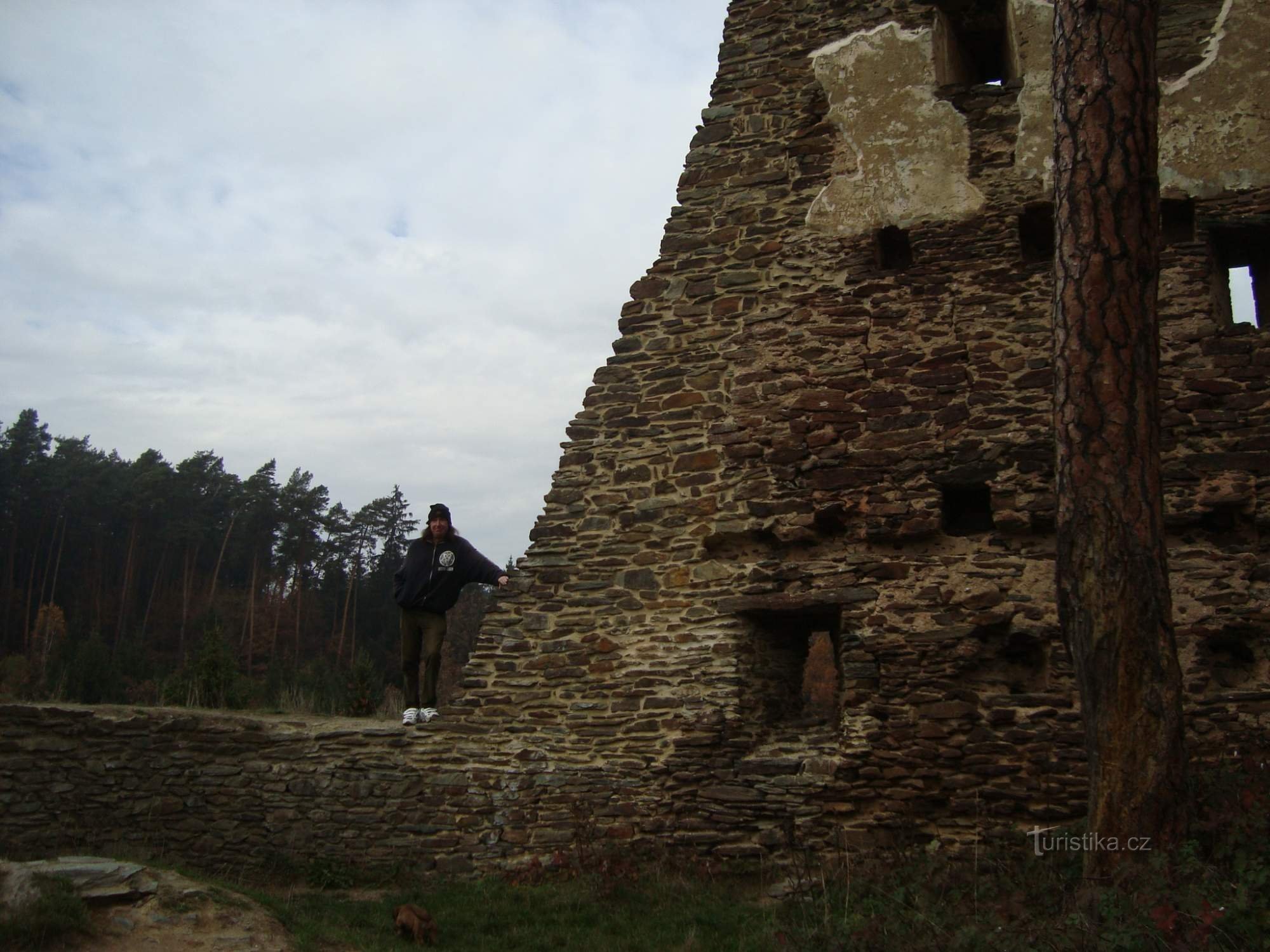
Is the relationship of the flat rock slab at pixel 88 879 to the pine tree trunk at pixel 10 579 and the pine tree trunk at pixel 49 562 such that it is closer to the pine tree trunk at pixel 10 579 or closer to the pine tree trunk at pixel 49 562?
the pine tree trunk at pixel 10 579

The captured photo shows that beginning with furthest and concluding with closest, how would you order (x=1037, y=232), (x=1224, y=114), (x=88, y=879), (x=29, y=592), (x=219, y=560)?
(x=219, y=560)
(x=29, y=592)
(x=1037, y=232)
(x=1224, y=114)
(x=88, y=879)

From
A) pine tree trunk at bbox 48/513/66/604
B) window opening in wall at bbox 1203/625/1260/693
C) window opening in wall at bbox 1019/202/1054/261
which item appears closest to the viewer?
window opening in wall at bbox 1203/625/1260/693

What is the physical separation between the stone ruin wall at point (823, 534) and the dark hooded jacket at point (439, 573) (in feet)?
1.84

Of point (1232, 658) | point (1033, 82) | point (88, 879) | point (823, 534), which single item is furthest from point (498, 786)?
point (1033, 82)

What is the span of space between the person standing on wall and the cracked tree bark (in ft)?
14.2

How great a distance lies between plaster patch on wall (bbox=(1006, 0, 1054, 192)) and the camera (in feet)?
24.0

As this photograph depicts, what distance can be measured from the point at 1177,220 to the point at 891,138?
2067 mm

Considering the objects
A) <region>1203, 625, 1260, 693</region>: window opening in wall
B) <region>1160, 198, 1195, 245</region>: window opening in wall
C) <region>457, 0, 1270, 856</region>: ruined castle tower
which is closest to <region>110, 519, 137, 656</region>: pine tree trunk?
<region>457, 0, 1270, 856</region>: ruined castle tower

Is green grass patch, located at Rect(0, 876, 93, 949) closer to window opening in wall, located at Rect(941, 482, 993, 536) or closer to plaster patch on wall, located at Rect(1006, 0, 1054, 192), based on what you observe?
window opening in wall, located at Rect(941, 482, 993, 536)

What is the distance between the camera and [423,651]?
26.2ft

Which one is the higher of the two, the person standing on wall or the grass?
the person standing on wall

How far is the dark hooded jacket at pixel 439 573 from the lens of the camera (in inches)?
309

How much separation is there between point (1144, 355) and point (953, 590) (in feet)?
7.65

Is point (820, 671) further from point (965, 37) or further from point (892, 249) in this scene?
point (965, 37)
